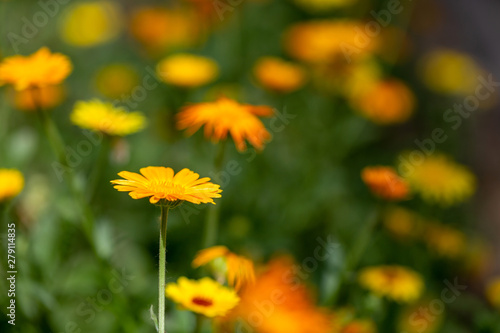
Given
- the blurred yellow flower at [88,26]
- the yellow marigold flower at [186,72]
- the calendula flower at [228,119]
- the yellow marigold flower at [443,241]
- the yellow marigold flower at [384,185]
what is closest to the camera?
the calendula flower at [228,119]

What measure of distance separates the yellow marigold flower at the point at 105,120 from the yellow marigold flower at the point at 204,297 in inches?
14.3

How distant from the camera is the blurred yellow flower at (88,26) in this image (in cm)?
220

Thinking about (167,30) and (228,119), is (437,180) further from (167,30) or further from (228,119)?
(167,30)

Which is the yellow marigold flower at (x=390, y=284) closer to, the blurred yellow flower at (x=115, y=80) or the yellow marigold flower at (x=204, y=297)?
the yellow marigold flower at (x=204, y=297)

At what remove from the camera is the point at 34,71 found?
965 mm

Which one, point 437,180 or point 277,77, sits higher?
point 277,77

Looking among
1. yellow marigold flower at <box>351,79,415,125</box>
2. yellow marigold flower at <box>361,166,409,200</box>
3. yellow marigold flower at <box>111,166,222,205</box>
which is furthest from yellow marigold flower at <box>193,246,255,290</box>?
yellow marigold flower at <box>351,79,415,125</box>

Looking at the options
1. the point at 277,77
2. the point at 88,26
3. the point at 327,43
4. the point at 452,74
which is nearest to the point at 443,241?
the point at 277,77

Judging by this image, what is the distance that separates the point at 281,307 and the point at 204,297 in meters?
0.36

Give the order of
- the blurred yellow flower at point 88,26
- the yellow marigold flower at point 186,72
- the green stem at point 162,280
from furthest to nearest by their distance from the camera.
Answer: the blurred yellow flower at point 88,26
the yellow marigold flower at point 186,72
the green stem at point 162,280

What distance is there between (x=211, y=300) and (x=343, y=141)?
1.23 meters

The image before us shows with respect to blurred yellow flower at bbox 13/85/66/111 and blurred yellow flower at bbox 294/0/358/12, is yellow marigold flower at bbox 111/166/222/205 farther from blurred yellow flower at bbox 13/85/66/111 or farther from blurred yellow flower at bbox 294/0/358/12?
blurred yellow flower at bbox 294/0/358/12

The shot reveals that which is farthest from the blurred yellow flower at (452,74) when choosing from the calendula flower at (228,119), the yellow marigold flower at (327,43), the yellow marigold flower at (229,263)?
the yellow marigold flower at (229,263)

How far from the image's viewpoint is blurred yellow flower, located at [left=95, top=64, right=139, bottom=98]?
6.56ft
